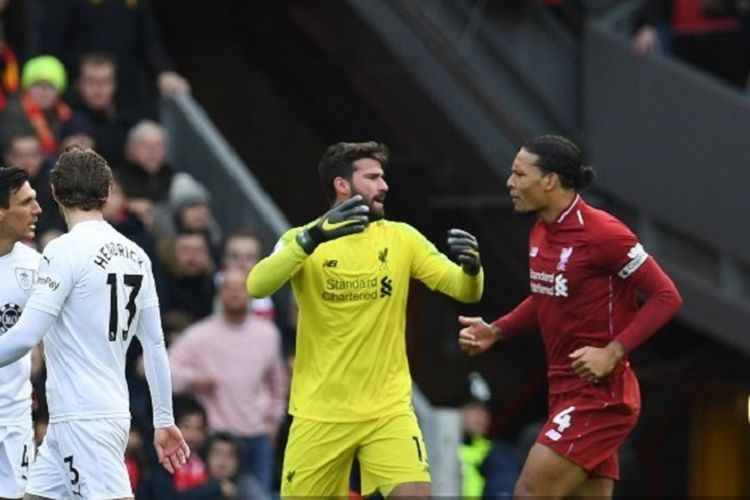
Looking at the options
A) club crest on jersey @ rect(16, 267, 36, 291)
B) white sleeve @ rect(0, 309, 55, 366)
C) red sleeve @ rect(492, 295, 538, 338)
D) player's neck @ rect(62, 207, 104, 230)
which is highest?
player's neck @ rect(62, 207, 104, 230)

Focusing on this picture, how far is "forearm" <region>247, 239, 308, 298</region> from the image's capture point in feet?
40.1

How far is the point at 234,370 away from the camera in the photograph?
16.2 metres

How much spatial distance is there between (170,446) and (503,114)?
937 centimetres

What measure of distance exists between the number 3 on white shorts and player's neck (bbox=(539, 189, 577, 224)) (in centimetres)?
105

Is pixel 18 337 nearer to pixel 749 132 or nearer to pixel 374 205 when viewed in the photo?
A: pixel 374 205

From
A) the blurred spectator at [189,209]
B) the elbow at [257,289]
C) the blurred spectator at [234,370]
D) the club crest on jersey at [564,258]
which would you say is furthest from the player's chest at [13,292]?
the blurred spectator at [189,209]

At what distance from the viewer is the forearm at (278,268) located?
12227mm

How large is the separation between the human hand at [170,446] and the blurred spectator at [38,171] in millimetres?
4720

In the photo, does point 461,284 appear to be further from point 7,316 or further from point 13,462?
point 13,462

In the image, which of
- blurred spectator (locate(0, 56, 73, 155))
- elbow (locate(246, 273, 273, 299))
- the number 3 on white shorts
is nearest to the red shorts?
the number 3 on white shorts

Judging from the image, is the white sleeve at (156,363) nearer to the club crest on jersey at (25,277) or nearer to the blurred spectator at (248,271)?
the club crest on jersey at (25,277)

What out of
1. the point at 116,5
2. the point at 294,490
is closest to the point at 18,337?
the point at 294,490

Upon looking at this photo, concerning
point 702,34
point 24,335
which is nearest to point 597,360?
point 24,335

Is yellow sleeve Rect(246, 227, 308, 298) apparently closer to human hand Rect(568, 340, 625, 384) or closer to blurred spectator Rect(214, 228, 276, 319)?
human hand Rect(568, 340, 625, 384)
